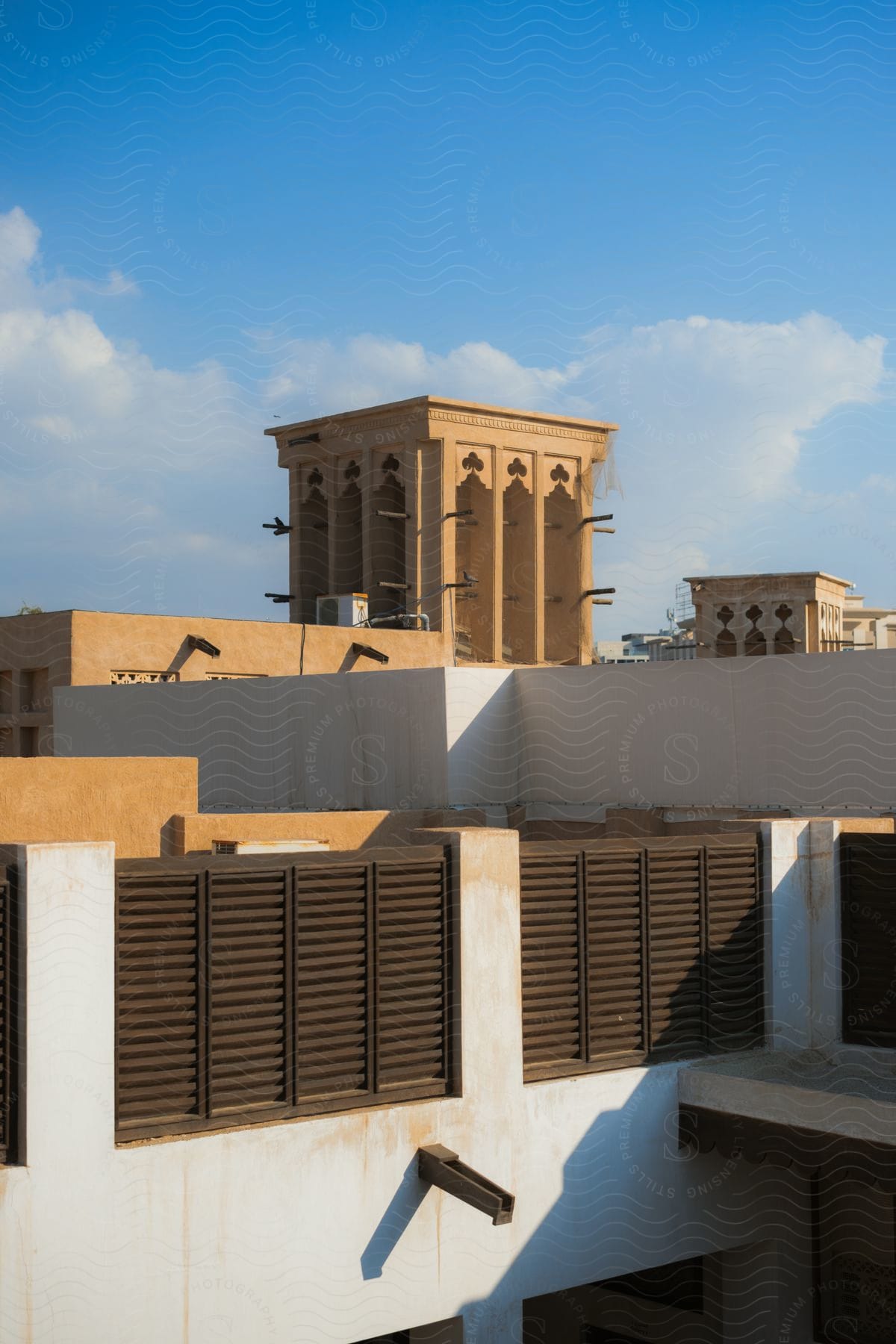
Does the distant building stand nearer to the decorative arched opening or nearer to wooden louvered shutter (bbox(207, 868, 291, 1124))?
the decorative arched opening

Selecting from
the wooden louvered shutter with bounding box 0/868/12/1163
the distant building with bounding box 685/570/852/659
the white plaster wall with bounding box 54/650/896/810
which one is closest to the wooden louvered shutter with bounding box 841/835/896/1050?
the white plaster wall with bounding box 54/650/896/810

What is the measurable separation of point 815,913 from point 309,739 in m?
5.85

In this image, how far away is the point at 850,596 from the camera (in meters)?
46.1

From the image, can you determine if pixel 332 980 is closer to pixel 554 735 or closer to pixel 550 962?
pixel 550 962

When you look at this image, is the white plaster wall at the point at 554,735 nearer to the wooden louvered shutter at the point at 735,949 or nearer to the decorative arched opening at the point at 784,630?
the wooden louvered shutter at the point at 735,949

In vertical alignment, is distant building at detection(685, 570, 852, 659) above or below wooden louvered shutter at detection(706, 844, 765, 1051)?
above

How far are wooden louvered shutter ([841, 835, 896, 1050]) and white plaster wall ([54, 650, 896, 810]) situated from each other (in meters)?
1.53

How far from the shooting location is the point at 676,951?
29.4ft

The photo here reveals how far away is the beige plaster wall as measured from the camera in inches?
356

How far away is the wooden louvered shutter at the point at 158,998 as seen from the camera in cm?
686

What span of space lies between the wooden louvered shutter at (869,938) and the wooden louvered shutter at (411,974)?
3.00 meters

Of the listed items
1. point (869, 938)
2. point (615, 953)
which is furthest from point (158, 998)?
point (869, 938)

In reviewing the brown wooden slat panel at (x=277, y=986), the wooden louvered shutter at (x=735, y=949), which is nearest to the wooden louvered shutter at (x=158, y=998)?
the brown wooden slat panel at (x=277, y=986)

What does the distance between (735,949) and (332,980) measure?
9.57 feet
